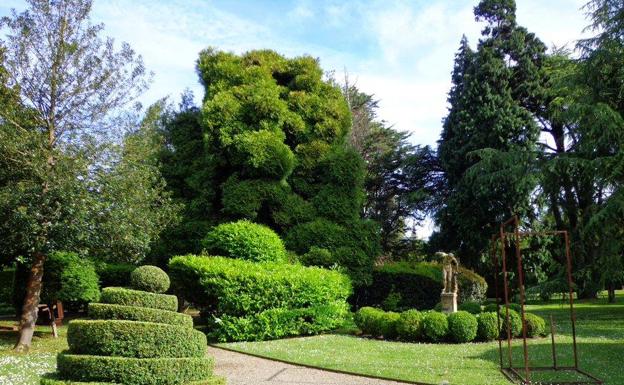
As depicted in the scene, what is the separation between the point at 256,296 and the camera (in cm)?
1473

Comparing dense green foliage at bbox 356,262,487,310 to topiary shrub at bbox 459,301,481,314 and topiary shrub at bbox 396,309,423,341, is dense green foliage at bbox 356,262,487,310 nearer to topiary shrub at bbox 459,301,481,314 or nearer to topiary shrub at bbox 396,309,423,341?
topiary shrub at bbox 459,301,481,314

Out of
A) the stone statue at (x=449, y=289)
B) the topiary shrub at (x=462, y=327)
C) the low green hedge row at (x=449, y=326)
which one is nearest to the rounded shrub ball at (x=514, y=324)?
the low green hedge row at (x=449, y=326)

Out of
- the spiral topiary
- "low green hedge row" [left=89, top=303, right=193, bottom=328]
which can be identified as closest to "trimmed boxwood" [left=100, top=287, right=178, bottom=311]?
the spiral topiary

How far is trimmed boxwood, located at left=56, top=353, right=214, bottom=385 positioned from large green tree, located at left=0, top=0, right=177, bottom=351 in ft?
19.7

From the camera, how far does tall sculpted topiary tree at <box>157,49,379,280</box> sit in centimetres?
1948

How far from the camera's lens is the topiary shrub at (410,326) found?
14188mm

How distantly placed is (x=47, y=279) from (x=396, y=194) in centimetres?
1947

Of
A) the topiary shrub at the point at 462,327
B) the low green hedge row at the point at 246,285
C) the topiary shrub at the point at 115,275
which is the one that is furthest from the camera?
the topiary shrub at the point at 115,275

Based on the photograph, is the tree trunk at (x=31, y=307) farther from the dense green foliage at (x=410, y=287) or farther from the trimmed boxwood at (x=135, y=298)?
the dense green foliage at (x=410, y=287)

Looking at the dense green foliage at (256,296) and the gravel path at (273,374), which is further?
the dense green foliage at (256,296)

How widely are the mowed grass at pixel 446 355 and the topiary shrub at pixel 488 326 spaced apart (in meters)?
0.37

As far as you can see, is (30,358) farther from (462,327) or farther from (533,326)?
(533,326)

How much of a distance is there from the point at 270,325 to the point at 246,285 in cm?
124

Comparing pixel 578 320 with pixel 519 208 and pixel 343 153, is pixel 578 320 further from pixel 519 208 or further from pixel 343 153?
pixel 343 153
